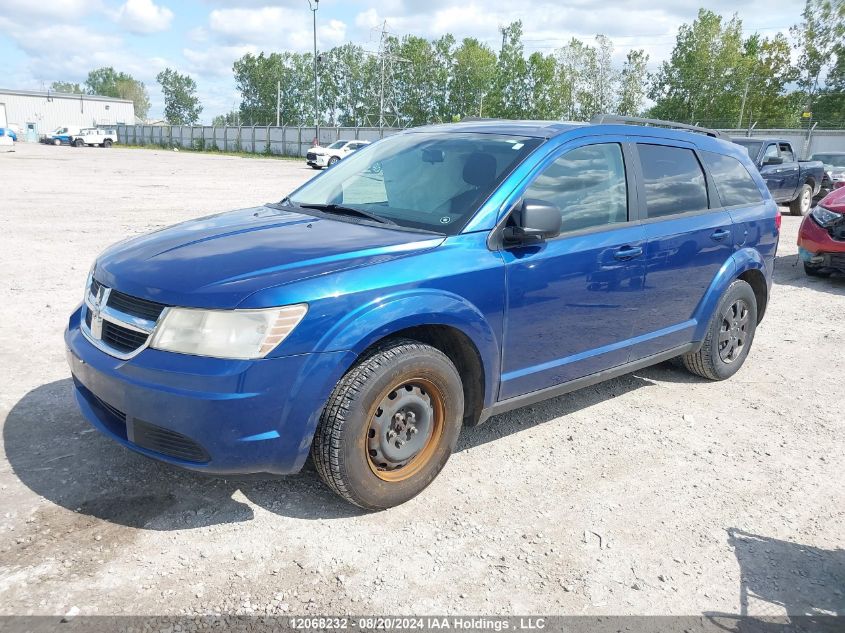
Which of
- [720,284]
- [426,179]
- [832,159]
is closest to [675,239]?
[720,284]

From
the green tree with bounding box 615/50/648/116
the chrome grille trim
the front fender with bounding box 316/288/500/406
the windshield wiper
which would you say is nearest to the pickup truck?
the windshield wiper

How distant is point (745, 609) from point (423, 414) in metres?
1.54

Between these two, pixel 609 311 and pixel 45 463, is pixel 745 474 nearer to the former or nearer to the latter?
pixel 609 311

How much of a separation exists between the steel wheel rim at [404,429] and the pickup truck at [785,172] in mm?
12994

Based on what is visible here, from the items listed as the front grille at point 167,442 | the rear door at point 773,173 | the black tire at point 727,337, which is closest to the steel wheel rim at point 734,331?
the black tire at point 727,337

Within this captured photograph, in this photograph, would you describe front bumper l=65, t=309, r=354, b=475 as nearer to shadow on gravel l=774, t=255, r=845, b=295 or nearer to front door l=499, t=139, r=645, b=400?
front door l=499, t=139, r=645, b=400

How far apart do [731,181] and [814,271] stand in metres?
5.36

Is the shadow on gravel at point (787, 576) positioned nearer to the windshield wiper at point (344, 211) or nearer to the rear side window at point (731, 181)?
the windshield wiper at point (344, 211)

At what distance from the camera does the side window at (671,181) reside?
4367 millimetres

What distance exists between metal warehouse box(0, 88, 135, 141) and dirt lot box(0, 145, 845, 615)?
94218 mm

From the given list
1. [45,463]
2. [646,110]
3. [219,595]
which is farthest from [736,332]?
[646,110]

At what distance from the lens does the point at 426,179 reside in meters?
3.83

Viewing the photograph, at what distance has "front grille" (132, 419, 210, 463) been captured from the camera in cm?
281

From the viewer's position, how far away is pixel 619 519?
3.32m
